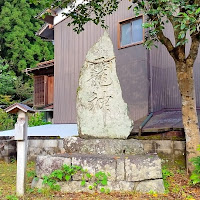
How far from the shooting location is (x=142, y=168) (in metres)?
5.35

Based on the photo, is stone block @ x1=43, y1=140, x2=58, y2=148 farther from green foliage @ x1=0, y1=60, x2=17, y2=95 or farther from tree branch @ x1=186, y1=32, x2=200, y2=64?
green foliage @ x1=0, y1=60, x2=17, y2=95

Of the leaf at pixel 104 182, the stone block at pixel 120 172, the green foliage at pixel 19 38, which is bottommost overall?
the leaf at pixel 104 182

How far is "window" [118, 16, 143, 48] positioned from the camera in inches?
436

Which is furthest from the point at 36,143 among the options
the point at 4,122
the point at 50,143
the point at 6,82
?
the point at 6,82

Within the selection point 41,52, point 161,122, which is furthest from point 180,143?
point 41,52

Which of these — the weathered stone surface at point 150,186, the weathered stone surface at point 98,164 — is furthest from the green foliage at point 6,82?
the weathered stone surface at point 150,186

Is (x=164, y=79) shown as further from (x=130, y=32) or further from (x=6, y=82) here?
(x=6, y=82)

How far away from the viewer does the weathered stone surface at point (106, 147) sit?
6.09 m

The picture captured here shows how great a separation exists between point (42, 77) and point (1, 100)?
4.69m

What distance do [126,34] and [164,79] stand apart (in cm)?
251

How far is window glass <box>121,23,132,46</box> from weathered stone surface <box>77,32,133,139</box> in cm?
490

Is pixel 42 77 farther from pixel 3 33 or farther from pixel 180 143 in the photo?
pixel 180 143

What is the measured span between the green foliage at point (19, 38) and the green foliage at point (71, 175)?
725 inches

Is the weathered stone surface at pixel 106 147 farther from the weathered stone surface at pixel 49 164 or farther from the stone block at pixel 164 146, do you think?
the stone block at pixel 164 146
